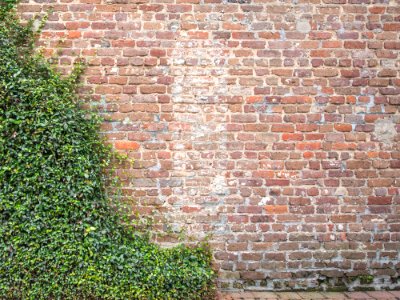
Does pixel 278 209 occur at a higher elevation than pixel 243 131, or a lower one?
lower

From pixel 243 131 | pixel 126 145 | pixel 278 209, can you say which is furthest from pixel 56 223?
pixel 278 209

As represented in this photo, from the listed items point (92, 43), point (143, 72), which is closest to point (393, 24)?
point (143, 72)

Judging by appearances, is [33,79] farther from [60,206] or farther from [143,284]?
[143,284]

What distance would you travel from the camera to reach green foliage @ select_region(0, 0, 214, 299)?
367 cm

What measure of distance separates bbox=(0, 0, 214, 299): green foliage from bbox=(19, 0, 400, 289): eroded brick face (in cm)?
48

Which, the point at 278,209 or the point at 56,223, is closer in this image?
the point at 56,223

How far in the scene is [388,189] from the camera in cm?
429

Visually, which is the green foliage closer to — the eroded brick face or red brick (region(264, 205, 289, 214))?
the eroded brick face

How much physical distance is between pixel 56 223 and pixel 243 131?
7.64 ft

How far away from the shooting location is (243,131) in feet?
13.9

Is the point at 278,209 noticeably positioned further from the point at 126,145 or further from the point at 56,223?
the point at 56,223

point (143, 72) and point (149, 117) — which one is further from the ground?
point (143, 72)

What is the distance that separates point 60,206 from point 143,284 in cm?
120

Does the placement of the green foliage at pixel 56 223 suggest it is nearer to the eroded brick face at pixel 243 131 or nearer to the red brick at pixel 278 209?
the eroded brick face at pixel 243 131
